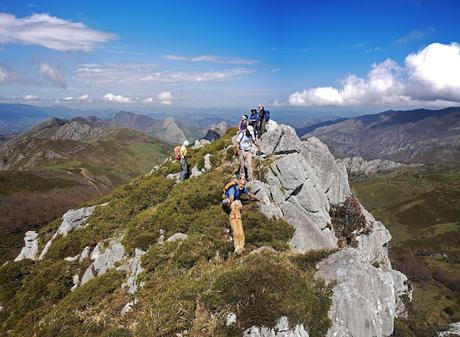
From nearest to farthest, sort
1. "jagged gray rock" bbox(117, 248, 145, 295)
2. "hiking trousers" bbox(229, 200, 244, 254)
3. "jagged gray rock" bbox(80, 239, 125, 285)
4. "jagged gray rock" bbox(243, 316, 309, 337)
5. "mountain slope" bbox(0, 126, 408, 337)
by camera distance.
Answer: "jagged gray rock" bbox(243, 316, 309, 337)
"mountain slope" bbox(0, 126, 408, 337)
"jagged gray rock" bbox(117, 248, 145, 295)
"hiking trousers" bbox(229, 200, 244, 254)
"jagged gray rock" bbox(80, 239, 125, 285)

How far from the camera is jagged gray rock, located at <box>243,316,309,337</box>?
12.5m

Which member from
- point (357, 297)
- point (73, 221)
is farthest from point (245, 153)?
point (73, 221)

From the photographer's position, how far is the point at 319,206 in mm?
27312

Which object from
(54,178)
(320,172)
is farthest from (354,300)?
(54,178)

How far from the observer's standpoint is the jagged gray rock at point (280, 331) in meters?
12.5

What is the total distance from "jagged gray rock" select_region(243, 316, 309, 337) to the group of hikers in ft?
22.0

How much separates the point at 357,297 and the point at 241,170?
1409 cm

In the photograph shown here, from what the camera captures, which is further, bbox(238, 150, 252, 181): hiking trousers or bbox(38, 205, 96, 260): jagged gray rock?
bbox(38, 205, 96, 260): jagged gray rock

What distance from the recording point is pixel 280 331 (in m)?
12.7

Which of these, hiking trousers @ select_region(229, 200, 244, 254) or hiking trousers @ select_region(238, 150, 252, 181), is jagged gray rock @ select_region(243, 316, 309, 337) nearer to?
hiking trousers @ select_region(229, 200, 244, 254)

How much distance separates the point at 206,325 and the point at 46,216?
140730mm

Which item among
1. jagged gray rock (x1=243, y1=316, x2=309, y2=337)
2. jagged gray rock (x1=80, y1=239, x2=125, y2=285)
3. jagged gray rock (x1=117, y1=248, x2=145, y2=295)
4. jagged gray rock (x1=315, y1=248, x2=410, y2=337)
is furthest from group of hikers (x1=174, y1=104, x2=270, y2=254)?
jagged gray rock (x1=80, y1=239, x2=125, y2=285)

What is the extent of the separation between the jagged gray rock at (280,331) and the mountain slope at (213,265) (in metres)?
0.03

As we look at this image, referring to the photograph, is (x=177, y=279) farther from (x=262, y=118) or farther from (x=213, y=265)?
(x=262, y=118)
